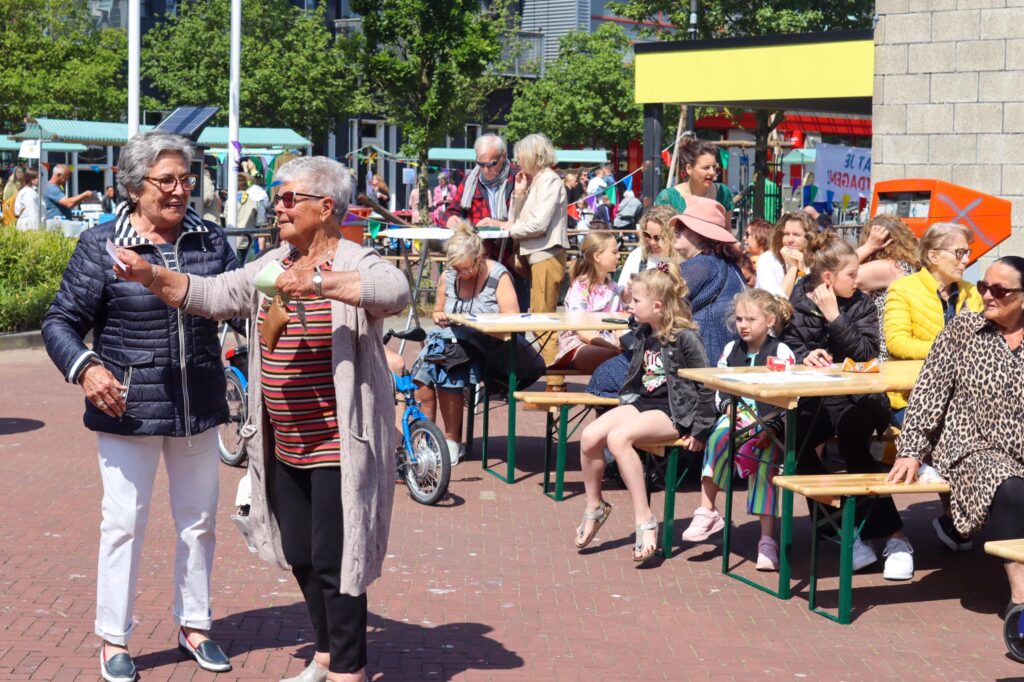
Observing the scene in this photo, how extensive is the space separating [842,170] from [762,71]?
13.7ft

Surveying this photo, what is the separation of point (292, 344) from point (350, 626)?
0.93 meters

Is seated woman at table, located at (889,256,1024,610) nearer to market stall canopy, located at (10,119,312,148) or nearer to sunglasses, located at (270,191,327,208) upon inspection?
sunglasses, located at (270,191,327,208)

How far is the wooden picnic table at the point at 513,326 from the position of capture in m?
8.45

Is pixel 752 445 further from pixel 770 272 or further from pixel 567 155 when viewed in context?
pixel 567 155

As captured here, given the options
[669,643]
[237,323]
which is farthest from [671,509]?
[237,323]

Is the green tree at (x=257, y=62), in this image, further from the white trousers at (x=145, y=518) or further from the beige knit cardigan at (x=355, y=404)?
the beige knit cardigan at (x=355, y=404)

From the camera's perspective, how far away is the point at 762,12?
3550cm

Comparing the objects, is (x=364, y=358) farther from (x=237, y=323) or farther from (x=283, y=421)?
(x=237, y=323)

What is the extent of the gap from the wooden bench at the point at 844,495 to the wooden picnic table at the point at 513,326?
2631 mm

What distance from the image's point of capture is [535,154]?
34.6 feet

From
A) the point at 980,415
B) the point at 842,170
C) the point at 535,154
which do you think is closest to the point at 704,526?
the point at 980,415

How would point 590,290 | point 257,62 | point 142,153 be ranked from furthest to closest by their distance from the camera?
1. point 257,62
2. point 590,290
3. point 142,153

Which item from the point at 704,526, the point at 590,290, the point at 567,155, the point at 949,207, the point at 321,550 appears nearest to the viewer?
the point at 321,550

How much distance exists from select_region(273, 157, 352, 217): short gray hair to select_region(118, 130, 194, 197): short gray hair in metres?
0.58
